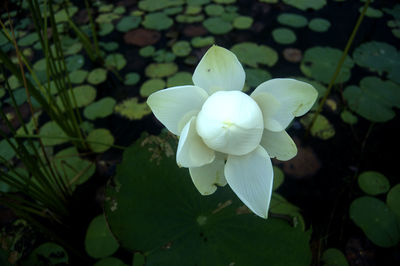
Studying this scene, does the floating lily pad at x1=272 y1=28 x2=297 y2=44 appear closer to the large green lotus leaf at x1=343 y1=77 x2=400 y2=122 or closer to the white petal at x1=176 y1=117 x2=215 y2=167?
the large green lotus leaf at x1=343 y1=77 x2=400 y2=122

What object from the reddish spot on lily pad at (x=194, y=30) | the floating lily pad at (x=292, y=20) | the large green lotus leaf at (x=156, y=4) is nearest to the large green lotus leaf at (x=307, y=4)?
the floating lily pad at (x=292, y=20)

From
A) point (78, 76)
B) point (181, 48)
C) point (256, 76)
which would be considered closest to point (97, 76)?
point (78, 76)

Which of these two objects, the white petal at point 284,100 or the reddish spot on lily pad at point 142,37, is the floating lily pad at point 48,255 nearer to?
the white petal at point 284,100

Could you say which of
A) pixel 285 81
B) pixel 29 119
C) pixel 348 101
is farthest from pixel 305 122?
pixel 29 119

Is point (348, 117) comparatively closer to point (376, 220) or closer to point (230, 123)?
point (376, 220)

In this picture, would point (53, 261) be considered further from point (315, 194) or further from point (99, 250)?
point (315, 194)

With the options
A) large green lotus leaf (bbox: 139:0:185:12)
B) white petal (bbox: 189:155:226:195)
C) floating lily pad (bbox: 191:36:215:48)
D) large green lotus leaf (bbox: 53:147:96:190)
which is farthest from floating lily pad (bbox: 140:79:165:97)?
white petal (bbox: 189:155:226:195)
